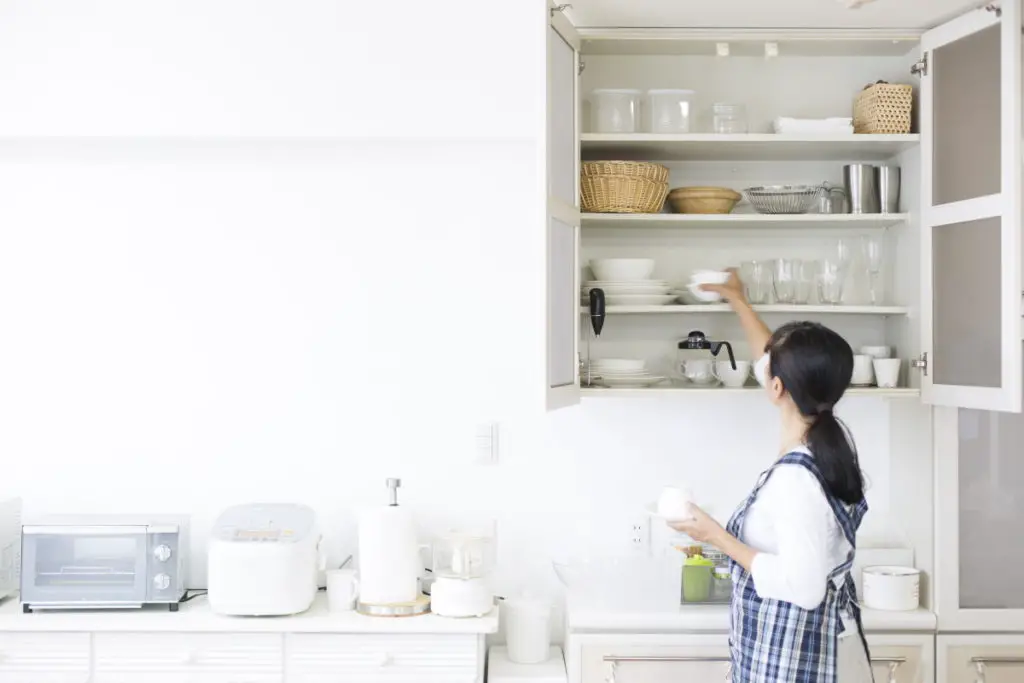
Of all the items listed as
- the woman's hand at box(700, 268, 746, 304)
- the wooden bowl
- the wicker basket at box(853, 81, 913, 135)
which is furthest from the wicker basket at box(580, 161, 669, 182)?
the wicker basket at box(853, 81, 913, 135)

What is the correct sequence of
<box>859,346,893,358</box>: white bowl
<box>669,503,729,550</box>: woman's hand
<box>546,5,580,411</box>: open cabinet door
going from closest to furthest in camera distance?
1. <box>669,503,729,550</box>: woman's hand
2. <box>546,5,580,411</box>: open cabinet door
3. <box>859,346,893,358</box>: white bowl

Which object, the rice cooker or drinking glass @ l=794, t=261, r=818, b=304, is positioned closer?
the rice cooker

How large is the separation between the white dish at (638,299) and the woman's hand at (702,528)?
2.27 ft

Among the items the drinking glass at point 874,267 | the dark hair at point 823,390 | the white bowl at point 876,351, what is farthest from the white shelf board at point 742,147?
the dark hair at point 823,390

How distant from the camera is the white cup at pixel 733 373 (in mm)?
2828

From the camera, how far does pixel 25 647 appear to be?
2.72m

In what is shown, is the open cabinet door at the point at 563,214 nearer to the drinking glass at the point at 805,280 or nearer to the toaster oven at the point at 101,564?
the drinking glass at the point at 805,280

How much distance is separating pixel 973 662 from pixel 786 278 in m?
1.14

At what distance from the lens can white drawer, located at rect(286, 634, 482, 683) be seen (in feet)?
8.86

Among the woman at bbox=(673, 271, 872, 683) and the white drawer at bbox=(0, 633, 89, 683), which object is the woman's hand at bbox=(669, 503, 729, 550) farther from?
the white drawer at bbox=(0, 633, 89, 683)

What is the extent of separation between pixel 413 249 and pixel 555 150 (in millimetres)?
708

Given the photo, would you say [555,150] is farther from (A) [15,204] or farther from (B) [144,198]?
(A) [15,204]

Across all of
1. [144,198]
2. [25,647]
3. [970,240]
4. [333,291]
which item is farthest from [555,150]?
[25,647]

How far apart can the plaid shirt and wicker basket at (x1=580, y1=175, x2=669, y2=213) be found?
92 centimetres
